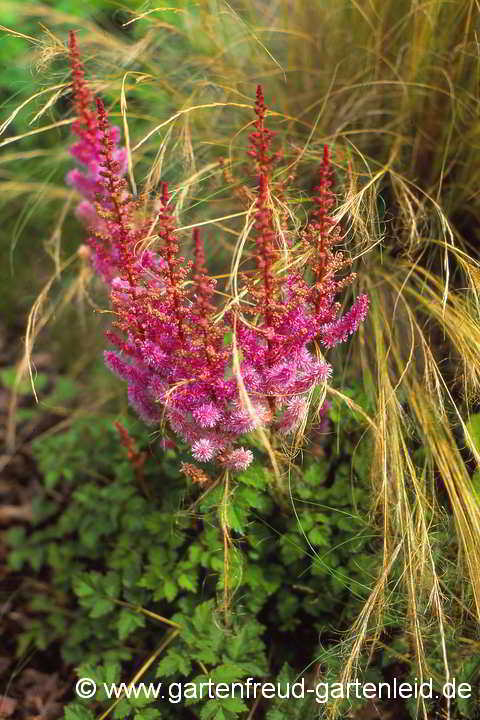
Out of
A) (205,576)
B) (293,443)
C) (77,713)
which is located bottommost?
(77,713)

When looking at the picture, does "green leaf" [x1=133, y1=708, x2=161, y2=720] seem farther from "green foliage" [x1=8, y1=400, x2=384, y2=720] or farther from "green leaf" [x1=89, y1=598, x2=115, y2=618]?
→ "green leaf" [x1=89, y1=598, x2=115, y2=618]

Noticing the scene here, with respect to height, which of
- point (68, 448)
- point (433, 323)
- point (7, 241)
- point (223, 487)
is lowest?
point (68, 448)

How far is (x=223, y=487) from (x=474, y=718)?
2.82ft

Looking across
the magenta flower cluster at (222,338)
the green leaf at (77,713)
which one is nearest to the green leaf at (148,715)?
the green leaf at (77,713)

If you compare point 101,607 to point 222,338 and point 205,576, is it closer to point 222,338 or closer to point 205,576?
point 205,576

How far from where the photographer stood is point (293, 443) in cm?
162

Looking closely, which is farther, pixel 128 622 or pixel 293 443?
pixel 128 622

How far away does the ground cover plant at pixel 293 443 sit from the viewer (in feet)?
5.09

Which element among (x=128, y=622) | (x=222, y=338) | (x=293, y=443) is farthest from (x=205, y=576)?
(x=222, y=338)

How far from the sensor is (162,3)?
2.30 meters

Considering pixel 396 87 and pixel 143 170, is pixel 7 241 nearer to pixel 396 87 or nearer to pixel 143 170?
pixel 143 170

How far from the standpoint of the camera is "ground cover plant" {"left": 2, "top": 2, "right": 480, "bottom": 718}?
1.55 m

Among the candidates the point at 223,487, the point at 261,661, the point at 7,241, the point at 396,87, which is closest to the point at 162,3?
the point at 396,87

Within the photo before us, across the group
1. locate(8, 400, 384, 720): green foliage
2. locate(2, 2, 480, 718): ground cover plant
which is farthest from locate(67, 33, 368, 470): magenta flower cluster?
locate(8, 400, 384, 720): green foliage
